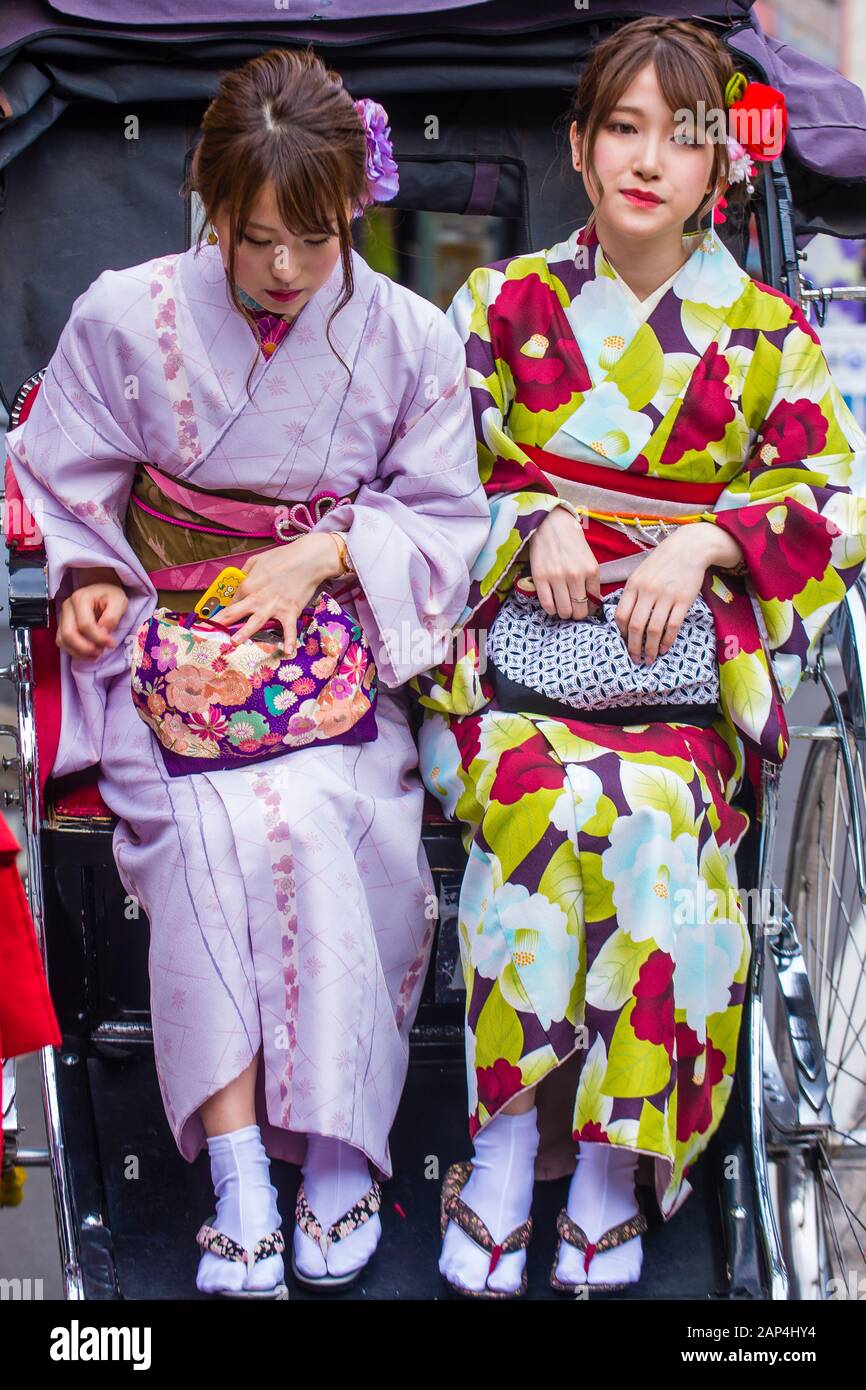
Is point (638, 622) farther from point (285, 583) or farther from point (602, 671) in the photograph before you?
point (285, 583)

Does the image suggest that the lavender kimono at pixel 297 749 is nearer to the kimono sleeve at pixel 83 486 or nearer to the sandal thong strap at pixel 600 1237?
the kimono sleeve at pixel 83 486

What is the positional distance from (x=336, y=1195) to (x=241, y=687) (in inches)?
29.6

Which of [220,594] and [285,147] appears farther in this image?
[220,594]

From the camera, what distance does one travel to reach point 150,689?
2.35m

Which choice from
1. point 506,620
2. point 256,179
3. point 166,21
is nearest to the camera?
point 256,179

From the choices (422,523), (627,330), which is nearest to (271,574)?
(422,523)

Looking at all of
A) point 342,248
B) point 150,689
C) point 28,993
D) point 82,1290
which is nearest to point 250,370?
point 342,248

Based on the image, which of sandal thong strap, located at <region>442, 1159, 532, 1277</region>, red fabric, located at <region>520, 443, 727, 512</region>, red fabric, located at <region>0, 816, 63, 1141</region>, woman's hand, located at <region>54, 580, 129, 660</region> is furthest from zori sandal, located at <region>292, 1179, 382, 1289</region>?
red fabric, located at <region>520, 443, 727, 512</region>

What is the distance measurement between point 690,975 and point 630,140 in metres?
1.28

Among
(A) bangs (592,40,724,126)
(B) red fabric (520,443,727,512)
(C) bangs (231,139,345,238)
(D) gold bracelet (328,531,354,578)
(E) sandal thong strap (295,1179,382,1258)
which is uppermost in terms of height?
(A) bangs (592,40,724,126)

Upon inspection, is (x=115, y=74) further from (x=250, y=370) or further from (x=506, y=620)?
→ (x=506, y=620)

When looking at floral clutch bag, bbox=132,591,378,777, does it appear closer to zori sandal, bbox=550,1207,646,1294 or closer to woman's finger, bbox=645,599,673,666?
woman's finger, bbox=645,599,673,666

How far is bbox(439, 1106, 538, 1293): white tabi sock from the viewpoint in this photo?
2.28 meters

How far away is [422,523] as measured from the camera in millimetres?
2488
